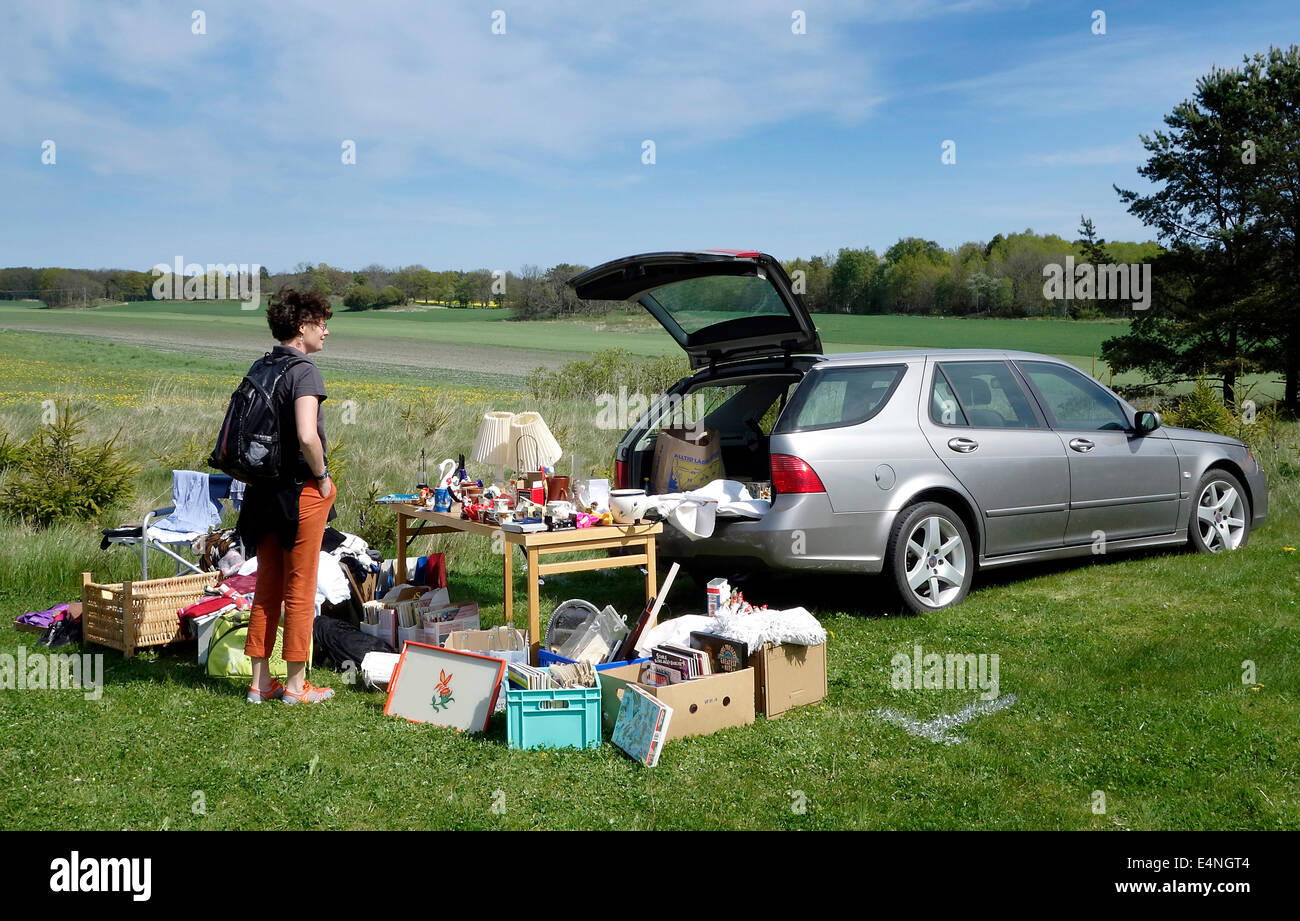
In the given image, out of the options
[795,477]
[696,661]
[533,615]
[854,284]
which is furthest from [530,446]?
[854,284]

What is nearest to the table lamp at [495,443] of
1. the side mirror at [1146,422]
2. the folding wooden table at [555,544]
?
the folding wooden table at [555,544]

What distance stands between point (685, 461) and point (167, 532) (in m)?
3.52

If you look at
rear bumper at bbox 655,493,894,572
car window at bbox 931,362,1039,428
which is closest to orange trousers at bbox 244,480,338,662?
rear bumper at bbox 655,493,894,572

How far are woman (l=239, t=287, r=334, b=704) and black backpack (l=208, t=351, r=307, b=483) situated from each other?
0.04 meters

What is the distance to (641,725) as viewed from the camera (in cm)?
425

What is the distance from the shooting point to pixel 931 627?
593 centimetres

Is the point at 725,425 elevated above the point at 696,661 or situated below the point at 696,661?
above

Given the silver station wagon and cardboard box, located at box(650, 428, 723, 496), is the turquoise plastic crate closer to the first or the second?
the silver station wagon

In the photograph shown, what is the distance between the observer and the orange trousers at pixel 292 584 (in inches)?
187

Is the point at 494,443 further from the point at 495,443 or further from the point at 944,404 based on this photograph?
the point at 944,404

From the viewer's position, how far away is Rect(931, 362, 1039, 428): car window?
6.54 m

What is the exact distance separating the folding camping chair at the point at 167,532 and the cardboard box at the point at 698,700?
3.13 metres
